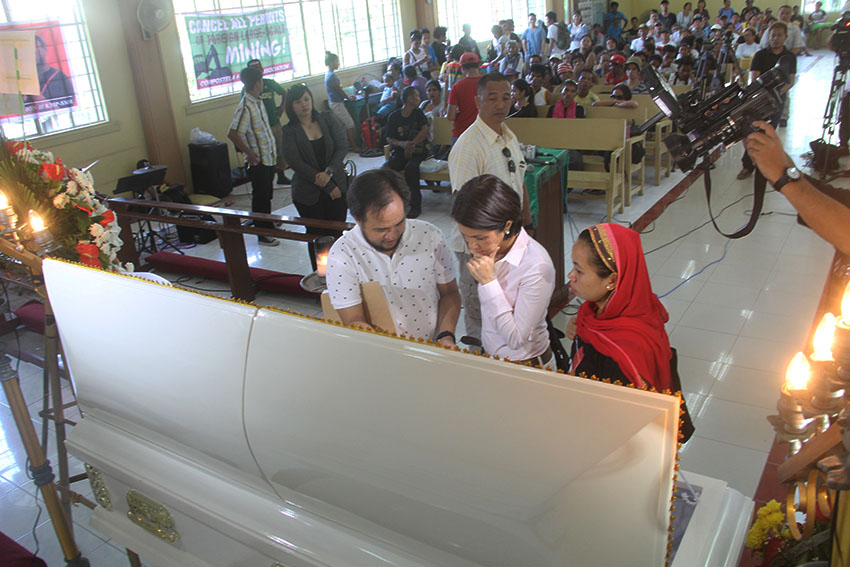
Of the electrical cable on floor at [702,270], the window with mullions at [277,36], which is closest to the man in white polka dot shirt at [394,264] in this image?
the electrical cable on floor at [702,270]

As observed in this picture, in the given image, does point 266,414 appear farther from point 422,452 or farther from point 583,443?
point 583,443

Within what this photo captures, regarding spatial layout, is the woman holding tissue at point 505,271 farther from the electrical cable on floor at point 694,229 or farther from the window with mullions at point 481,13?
the window with mullions at point 481,13

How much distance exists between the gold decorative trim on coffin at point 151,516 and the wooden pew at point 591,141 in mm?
5101

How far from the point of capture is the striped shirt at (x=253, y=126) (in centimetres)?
608

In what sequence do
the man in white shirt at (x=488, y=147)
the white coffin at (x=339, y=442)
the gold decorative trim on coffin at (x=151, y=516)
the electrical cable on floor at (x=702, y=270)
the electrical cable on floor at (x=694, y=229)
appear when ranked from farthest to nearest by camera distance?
the electrical cable on floor at (x=694, y=229)
the electrical cable on floor at (x=702, y=270)
the man in white shirt at (x=488, y=147)
the gold decorative trim on coffin at (x=151, y=516)
the white coffin at (x=339, y=442)

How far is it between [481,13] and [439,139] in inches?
375

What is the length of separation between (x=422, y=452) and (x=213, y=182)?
7668 mm

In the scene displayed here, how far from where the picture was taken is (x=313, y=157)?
4.90 meters

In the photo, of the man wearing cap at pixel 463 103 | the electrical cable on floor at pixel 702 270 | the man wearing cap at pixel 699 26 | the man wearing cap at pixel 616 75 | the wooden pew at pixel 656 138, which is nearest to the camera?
the electrical cable on floor at pixel 702 270

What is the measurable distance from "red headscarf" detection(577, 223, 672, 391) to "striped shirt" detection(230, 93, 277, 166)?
478 centimetres

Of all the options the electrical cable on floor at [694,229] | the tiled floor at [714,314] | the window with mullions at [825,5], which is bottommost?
the tiled floor at [714,314]

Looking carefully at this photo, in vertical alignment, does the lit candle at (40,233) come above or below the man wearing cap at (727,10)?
below

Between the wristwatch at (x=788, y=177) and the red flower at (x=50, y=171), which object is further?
the red flower at (x=50, y=171)


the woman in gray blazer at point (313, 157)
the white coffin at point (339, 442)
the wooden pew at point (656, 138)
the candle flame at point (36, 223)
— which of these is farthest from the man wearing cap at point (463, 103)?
the white coffin at point (339, 442)
